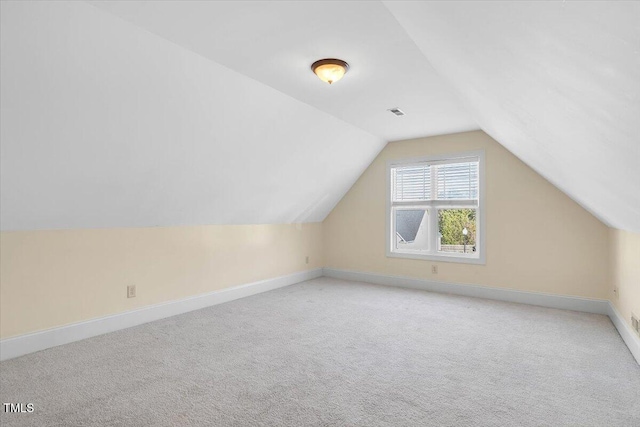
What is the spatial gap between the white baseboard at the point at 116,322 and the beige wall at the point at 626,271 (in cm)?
415

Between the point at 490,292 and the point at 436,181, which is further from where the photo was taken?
the point at 436,181

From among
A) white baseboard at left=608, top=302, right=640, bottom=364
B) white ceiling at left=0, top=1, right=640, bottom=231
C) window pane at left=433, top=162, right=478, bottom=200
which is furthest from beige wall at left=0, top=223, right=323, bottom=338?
white baseboard at left=608, top=302, right=640, bottom=364

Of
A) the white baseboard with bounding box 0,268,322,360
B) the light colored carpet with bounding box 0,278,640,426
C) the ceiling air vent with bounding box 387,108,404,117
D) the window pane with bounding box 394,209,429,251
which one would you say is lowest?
the light colored carpet with bounding box 0,278,640,426

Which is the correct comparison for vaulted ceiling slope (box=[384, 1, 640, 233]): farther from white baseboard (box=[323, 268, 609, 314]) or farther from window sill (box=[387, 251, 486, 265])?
window sill (box=[387, 251, 486, 265])

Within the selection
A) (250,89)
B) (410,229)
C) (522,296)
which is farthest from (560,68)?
(410,229)

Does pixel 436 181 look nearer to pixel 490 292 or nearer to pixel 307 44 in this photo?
pixel 490 292

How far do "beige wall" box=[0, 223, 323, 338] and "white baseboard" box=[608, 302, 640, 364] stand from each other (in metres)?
4.17

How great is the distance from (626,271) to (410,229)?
2.91m

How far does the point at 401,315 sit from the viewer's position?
396 cm

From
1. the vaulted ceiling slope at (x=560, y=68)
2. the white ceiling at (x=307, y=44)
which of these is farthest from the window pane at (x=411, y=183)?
the vaulted ceiling slope at (x=560, y=68)

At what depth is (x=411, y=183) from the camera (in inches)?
220

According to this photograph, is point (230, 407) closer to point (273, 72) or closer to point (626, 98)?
point (626, 98)

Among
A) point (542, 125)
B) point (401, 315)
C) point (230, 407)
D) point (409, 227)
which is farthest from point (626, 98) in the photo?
point (409, 227)

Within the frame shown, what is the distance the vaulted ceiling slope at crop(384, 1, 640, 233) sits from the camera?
2.63 feet
